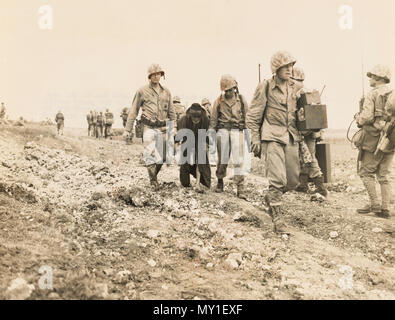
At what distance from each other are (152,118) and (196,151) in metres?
1.08

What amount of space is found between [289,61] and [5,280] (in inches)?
152

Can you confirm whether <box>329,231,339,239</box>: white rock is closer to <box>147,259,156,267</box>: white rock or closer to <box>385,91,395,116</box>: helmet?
<box>385,91,395,116</box>: helmet

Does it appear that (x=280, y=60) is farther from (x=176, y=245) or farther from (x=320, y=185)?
(x=320, y=185)

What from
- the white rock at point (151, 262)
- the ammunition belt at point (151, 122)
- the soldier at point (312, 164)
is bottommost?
the white rock at point (151, 262)

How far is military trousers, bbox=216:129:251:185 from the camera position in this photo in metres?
7.46

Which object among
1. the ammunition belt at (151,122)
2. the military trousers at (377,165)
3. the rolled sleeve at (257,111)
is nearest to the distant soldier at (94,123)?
the ammunition belt at (151,122)

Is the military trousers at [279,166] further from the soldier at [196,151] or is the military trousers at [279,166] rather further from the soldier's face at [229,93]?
the soldier at [196,151]

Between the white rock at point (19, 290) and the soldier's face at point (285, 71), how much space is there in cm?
370

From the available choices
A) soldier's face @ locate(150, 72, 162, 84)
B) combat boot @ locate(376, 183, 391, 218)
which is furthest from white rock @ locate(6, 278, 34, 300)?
combat boot @ locate(376, 183, 391, 218)

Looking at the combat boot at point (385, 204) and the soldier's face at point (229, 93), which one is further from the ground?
the soldier's face at point (229, 93)

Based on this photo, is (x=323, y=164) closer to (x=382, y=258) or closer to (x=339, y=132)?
(x=382, y=258)

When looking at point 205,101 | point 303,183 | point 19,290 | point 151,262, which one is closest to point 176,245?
point 151,262

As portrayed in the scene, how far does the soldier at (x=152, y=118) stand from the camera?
284 inches

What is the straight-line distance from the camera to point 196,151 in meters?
7.84
